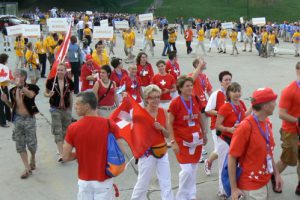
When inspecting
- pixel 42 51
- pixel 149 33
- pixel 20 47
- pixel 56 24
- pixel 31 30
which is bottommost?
pixel 42 51

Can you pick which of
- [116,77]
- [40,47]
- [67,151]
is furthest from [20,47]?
[67,151]

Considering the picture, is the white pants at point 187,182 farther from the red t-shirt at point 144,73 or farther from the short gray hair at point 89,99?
the red t-shirt at point 144,73

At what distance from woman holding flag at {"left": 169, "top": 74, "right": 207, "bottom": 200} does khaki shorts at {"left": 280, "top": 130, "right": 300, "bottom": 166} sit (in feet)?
4.13

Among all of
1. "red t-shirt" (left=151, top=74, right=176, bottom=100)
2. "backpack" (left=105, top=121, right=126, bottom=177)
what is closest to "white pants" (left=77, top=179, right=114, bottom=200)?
"backpack" (left=105, top=121, right=126, bottom=177)

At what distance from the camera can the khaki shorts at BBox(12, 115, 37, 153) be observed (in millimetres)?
7438

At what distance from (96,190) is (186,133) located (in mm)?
1711

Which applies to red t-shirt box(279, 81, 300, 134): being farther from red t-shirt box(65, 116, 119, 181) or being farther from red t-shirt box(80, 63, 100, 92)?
red t-shirt box(80, 63, 100, 92)

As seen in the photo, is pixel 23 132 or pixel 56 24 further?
pixel 56 24

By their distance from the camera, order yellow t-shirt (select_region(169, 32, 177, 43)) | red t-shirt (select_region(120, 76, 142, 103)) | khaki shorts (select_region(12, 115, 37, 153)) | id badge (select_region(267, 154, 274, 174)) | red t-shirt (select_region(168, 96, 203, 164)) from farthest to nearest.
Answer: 1. yellow t-shirt (select_region(169, 32, 177, 43))
2. red t-shirt (select_region(120, 76, 142, 103))
3. khaki shorts (select_region(12, 115, 37, 153))
4. red t-shirt (select_region(168, 96, 203, 164))
5. id badge (select_region(267, 154, 274, 174))

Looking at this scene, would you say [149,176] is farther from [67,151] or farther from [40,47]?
[40,47]

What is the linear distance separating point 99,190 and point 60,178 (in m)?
3.06

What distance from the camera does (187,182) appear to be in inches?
232

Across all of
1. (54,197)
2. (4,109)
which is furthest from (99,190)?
(4,109)

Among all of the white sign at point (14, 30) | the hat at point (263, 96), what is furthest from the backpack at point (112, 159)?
the white sign at point (14, 30)
